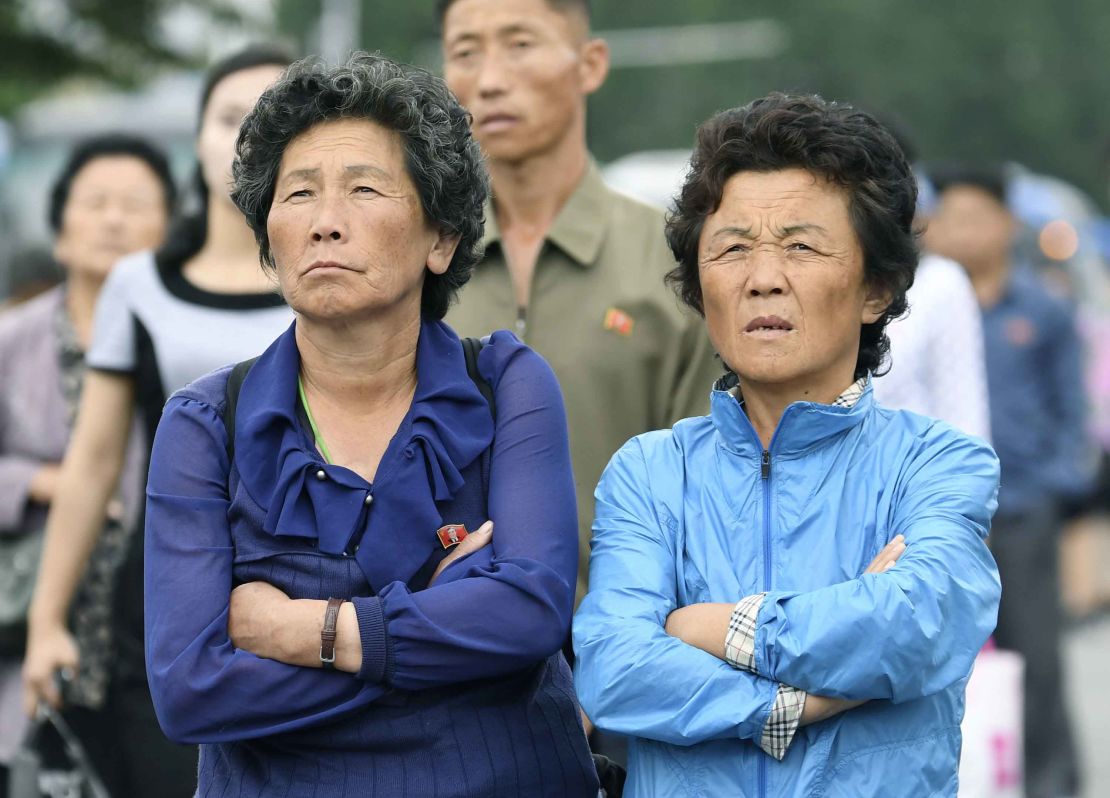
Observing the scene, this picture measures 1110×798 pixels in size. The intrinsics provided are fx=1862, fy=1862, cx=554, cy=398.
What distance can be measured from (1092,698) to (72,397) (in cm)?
734

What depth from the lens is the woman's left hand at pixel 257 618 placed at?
311 cm

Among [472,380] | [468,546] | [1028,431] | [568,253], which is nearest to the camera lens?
[468,546]

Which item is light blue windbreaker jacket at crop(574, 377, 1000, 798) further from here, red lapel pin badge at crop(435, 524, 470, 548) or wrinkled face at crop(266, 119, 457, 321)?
wrinkled face at crop(266, 119, 457, 321)

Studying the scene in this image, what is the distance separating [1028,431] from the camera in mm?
8477

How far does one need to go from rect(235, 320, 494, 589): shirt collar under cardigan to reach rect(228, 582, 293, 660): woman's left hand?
11 centimetres

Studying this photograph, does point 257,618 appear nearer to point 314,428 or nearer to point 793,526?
point 314,428

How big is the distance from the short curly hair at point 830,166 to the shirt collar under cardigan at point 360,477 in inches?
23.9

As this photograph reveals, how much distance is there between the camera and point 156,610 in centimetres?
319

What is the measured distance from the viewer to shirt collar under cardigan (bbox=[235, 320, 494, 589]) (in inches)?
125

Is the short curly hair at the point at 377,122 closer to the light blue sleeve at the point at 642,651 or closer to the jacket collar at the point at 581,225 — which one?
the light blue sleeve at the point at 642,651

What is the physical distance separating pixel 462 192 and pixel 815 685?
3.67 ft

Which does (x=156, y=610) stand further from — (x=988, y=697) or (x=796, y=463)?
(x=988, y=697)

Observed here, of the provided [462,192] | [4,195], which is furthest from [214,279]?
[4,195]

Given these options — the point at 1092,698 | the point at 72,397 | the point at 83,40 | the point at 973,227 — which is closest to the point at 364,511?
the point at 72,397
